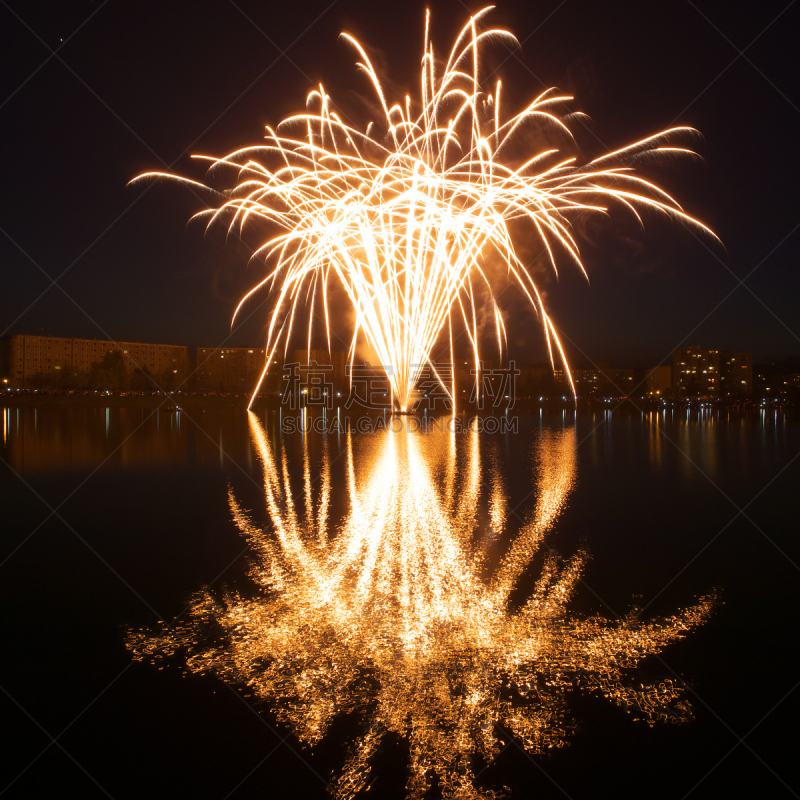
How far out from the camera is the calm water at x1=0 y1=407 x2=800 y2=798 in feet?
8.83

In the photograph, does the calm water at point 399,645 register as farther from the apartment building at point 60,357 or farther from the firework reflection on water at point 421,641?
the apartment building at point 60,357

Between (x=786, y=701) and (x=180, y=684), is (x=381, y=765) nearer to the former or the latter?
(x=180, y=684)

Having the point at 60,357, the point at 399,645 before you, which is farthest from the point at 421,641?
the point at 60,357

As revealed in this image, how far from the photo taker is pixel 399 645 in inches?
147

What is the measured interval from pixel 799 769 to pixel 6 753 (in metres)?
3.78

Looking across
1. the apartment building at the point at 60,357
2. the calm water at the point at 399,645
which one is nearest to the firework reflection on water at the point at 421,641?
the calm water at the point at 399,645

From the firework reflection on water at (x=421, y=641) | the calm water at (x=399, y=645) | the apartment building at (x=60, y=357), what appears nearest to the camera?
the calm water at (x=399, y=645)

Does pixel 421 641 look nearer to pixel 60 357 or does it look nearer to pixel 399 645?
pixel 399 645

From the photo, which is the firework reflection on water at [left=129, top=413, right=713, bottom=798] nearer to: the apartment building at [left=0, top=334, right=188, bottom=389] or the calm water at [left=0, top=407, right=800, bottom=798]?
the calm water at [left=0, top=407, right=800, bottom=798]

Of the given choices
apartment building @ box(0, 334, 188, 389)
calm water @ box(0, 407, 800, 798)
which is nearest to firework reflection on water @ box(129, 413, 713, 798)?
calm water @ box(0, 407, 800, 798)

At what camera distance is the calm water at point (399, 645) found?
2.69 metres

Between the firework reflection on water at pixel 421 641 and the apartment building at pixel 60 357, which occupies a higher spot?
the apartment building at pixel 60 357

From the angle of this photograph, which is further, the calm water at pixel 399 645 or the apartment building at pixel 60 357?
the apartment building at pixel 60 357

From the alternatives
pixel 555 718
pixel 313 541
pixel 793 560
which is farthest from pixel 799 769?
pixel 313 541
